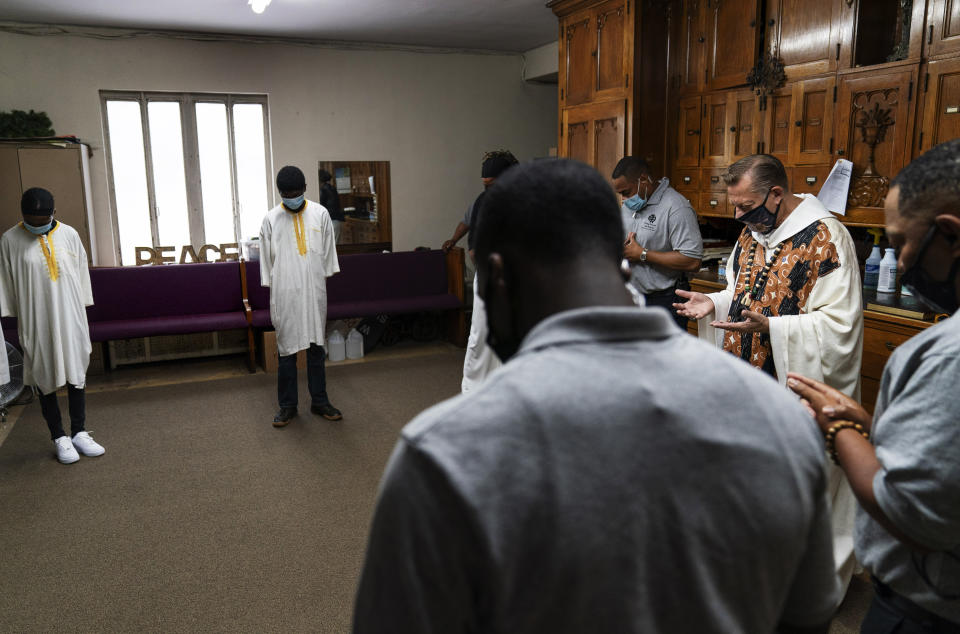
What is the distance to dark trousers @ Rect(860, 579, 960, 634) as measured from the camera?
3.83 ft

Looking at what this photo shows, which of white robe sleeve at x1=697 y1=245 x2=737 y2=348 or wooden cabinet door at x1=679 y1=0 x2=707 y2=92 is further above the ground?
wooden cabinet door at x1=679 y1=0 x2=707 y2=92

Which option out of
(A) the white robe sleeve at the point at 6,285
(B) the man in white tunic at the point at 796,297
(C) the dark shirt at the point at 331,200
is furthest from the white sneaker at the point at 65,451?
(C) the dark shirt at the point at 331,200

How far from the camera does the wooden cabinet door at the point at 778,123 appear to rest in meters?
4.02

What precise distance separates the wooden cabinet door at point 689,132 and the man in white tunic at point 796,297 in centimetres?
215

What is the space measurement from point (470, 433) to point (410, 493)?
77 millimetres

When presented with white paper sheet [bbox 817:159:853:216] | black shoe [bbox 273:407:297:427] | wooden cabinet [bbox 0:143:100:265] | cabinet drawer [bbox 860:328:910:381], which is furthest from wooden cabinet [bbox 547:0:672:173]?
Answer: wooden cabinet [bbox 0:143:100:265]

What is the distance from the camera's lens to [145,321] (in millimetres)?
5723

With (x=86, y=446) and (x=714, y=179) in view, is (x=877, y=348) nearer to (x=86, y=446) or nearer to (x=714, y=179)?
(x=714, y=179)

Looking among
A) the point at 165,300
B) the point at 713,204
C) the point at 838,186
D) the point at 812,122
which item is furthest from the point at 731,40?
the point at 165,300

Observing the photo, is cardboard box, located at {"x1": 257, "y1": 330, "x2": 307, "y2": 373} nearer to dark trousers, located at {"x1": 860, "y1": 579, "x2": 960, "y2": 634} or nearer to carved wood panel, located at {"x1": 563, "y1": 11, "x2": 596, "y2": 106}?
carved wood panel, located at {"x1": 563, "y1": 11, "x2": 596, "y2": 106}

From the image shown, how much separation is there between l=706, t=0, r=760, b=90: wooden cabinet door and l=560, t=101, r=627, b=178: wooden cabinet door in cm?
64

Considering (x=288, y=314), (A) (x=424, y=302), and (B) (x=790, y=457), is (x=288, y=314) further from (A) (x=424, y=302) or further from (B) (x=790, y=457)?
(B) (x=790, y=457)

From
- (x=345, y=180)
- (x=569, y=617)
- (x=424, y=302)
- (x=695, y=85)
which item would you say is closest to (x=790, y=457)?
(x=569, y=617)

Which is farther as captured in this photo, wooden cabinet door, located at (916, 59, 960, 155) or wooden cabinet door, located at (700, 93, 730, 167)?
wooden cabinet door, located at (700, 93, 730, 167)
